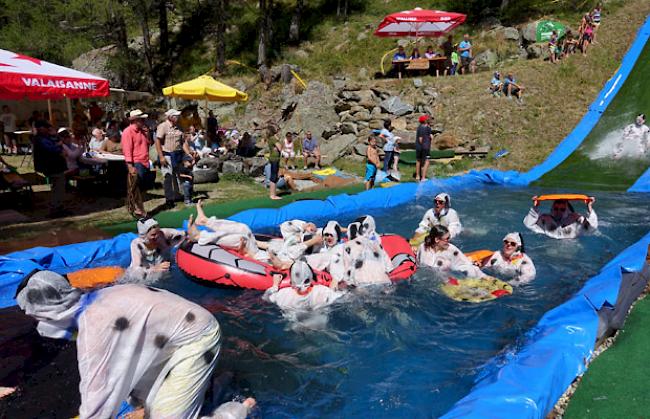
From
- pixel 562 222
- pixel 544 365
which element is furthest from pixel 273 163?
pixel 544 365

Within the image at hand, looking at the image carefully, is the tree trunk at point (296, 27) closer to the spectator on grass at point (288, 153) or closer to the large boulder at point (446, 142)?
the spectator on grass at point (288, 153)

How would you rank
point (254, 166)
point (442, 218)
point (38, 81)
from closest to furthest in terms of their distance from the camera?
point (38, 81) → point (442, 218) → point (254, 166)

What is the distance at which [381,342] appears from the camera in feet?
15.5

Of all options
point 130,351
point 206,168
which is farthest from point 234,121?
point 130,351

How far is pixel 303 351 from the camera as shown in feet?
15.0

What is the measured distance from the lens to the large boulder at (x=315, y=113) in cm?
1502

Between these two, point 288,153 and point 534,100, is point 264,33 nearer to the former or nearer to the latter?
point 288,153

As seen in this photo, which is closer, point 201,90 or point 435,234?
point 435,234

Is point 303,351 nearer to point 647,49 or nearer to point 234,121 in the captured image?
point 234,121

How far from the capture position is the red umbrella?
1652cm

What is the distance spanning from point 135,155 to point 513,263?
616 cm

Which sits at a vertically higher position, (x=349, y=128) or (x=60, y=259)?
(x=349, y=128)

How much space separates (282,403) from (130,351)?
1570mm

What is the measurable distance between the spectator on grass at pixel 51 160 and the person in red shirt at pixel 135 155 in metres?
1.15
